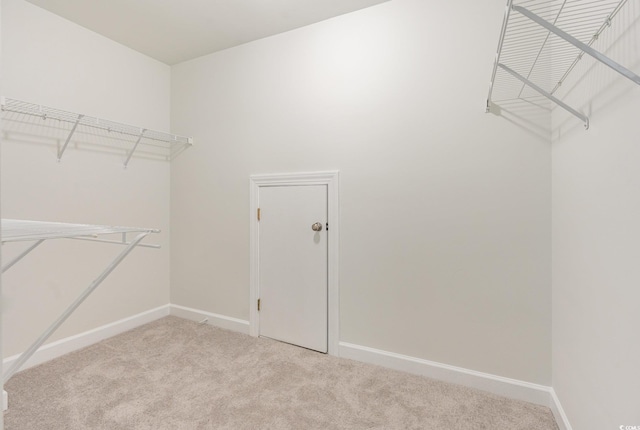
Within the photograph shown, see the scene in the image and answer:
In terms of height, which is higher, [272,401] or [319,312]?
[319,312]

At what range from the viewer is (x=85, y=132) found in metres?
2.52

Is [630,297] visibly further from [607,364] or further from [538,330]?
[538,330]

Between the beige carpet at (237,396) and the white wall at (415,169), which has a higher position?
the white wall at (415,169)

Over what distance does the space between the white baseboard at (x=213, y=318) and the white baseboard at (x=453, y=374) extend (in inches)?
35.8

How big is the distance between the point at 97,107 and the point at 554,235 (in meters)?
3.23

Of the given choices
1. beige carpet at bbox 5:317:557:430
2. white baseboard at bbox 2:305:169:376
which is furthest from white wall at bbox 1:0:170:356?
beige carpet at bbox 5:317:557:430

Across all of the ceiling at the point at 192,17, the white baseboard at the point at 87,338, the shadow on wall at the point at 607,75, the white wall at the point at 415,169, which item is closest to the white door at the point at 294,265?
the white wall at the point at 415,169

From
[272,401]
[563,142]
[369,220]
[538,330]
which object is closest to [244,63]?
[369,220]

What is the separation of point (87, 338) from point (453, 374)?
261cm

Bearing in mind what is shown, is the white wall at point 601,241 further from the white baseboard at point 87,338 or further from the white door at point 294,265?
the white baseboard at point 87,338

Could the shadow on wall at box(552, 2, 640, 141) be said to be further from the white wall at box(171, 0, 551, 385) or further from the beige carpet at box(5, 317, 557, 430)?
the beige carpet at box(5, 317, 557, 430)

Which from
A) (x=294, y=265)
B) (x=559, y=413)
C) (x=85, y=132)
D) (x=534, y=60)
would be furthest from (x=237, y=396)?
(x=534, y=60)

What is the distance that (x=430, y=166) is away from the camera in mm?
2109

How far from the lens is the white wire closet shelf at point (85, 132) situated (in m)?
2.17
